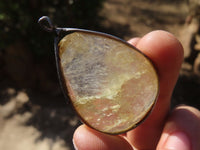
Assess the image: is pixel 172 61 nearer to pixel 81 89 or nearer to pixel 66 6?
pixel 81 89

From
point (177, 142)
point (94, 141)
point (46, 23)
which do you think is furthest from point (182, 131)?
point (46, 23)

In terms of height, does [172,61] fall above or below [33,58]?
above

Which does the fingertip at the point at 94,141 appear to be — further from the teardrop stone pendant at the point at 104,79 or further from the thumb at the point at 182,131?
the thumb at the point at 182,131

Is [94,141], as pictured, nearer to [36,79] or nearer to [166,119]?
[166,119]

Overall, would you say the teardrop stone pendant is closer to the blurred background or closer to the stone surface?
the stone surface

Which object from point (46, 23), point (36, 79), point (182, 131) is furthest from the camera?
point (36, 79)

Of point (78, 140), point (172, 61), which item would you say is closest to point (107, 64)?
point (172, 61)
